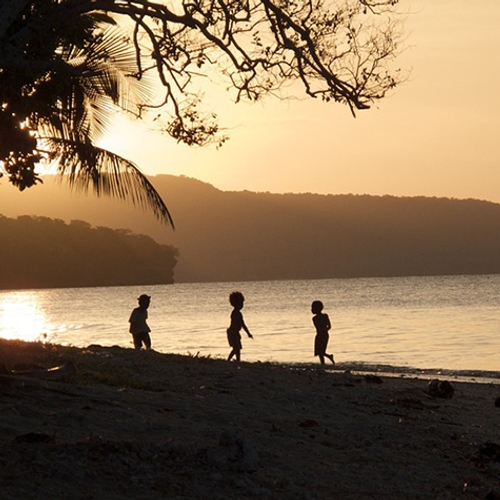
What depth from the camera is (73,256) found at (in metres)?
164

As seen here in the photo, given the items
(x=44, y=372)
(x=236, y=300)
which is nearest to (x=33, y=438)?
(x=44, y=372)

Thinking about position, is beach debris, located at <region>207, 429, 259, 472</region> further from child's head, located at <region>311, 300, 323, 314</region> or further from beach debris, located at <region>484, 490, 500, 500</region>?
child's head, located at <region>311, 300, 323, 314</region>

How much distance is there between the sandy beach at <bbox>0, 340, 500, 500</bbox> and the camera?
730 cm

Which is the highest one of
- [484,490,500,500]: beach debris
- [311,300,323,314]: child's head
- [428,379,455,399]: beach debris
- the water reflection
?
[311,300,323,314]: child's head

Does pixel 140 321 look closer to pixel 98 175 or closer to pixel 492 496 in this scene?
pixel 98 175

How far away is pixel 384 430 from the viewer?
10.1 m

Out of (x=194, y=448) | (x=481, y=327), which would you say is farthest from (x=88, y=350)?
(x=481, y=327)

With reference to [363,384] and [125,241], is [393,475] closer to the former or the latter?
[363,384]

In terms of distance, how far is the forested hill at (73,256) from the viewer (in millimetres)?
149375

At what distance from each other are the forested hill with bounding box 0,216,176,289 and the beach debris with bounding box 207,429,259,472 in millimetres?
139226

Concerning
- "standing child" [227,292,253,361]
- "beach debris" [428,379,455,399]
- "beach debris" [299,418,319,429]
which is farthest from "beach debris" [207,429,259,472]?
"standing child" [227,292,253,361]

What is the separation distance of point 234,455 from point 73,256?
521 ft

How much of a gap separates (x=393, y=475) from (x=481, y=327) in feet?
136

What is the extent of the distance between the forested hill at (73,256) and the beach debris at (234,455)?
139226 millimetres
